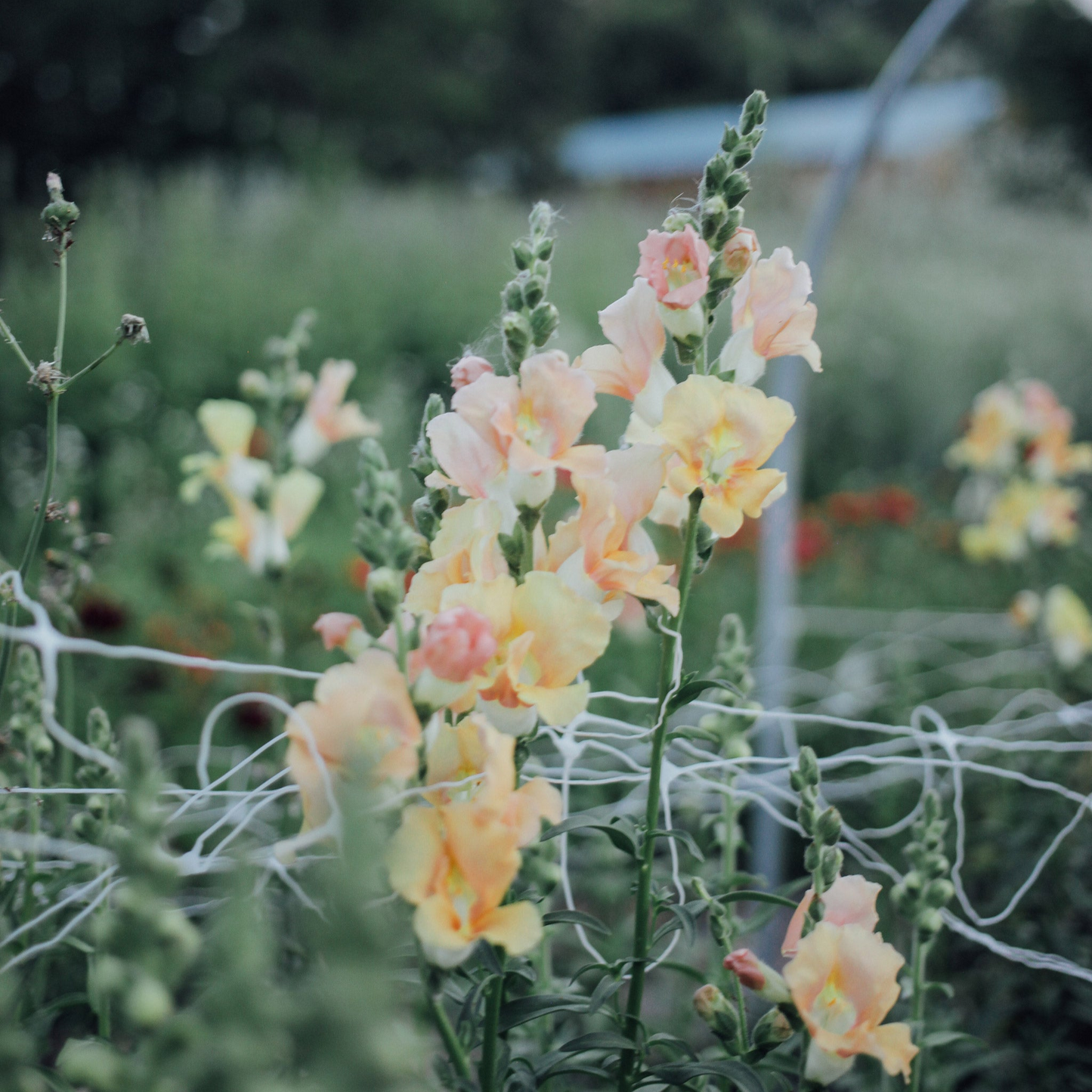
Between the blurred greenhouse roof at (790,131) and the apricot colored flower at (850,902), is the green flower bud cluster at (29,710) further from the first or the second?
the blurred greenhouse roof at (790,131)

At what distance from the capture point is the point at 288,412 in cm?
136

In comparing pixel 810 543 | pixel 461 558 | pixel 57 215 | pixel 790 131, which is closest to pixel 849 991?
pixel 461 558

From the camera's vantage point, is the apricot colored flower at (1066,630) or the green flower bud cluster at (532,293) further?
the apricot colored flower at (1066,630)

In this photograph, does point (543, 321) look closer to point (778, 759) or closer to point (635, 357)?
point (635, 357)

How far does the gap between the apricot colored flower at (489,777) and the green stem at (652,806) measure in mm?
140

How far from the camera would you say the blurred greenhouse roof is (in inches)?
374

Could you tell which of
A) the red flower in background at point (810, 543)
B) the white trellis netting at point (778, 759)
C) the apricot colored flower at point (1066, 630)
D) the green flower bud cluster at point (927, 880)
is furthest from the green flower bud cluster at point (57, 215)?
the red flower in background at point (810, 543)

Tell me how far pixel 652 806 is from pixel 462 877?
0.21 m

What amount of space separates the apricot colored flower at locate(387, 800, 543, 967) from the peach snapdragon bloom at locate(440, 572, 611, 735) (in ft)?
0.28

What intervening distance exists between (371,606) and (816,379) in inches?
207

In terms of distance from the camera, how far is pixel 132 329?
2.77 ft

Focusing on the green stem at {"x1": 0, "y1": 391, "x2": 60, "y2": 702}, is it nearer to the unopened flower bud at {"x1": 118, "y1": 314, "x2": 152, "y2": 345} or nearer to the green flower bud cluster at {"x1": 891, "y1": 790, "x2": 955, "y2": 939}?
the unopened flower bud at {"x1": 118, "y1": 314, "x2": 152, "y2": 345}

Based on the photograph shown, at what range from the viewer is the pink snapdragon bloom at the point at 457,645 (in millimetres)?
560

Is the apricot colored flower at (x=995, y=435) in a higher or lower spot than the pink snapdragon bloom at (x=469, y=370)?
higher
